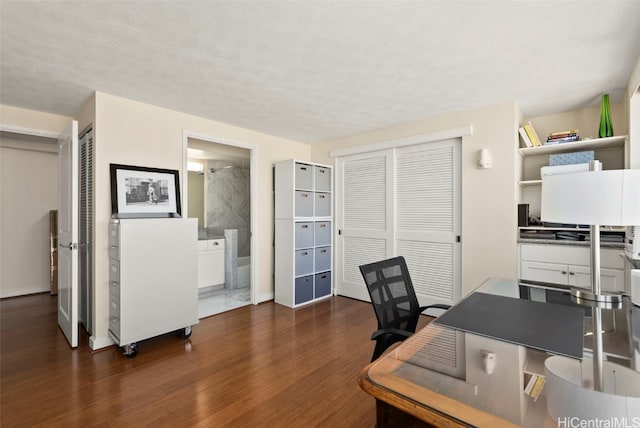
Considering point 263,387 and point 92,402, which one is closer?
point 92,402

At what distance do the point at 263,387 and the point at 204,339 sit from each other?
1092mm

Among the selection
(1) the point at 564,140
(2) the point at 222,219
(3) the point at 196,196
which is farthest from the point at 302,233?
(1) the point at 564,140

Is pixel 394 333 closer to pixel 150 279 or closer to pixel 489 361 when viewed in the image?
pixel 489 361

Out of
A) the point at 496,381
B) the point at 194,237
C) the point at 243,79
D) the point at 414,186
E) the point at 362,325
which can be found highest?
the point at 243,79

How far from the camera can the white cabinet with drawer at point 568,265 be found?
2.59m

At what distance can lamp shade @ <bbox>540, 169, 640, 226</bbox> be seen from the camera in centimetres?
132

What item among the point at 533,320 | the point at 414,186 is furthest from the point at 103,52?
the point at 414,186

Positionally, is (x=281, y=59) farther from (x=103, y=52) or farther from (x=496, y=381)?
(x=496, y=381)

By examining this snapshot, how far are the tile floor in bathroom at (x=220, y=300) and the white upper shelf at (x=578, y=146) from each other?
12.5 feet

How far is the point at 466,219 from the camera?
11.0 ft

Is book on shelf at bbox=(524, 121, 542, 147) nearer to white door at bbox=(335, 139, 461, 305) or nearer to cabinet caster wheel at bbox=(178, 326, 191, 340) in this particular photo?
white door at bbox=(335, 139, 461, 305)

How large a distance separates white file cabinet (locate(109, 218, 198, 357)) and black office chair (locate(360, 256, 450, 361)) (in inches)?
77.8

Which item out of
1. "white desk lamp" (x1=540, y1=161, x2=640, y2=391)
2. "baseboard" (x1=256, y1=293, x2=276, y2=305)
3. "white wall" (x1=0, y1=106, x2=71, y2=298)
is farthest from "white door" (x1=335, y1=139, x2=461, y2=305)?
"white wall" (x1=0, y1=106, x2=71, y2=298)

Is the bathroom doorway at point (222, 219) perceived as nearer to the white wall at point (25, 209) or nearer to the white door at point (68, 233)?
the white door at point (68, 233)
